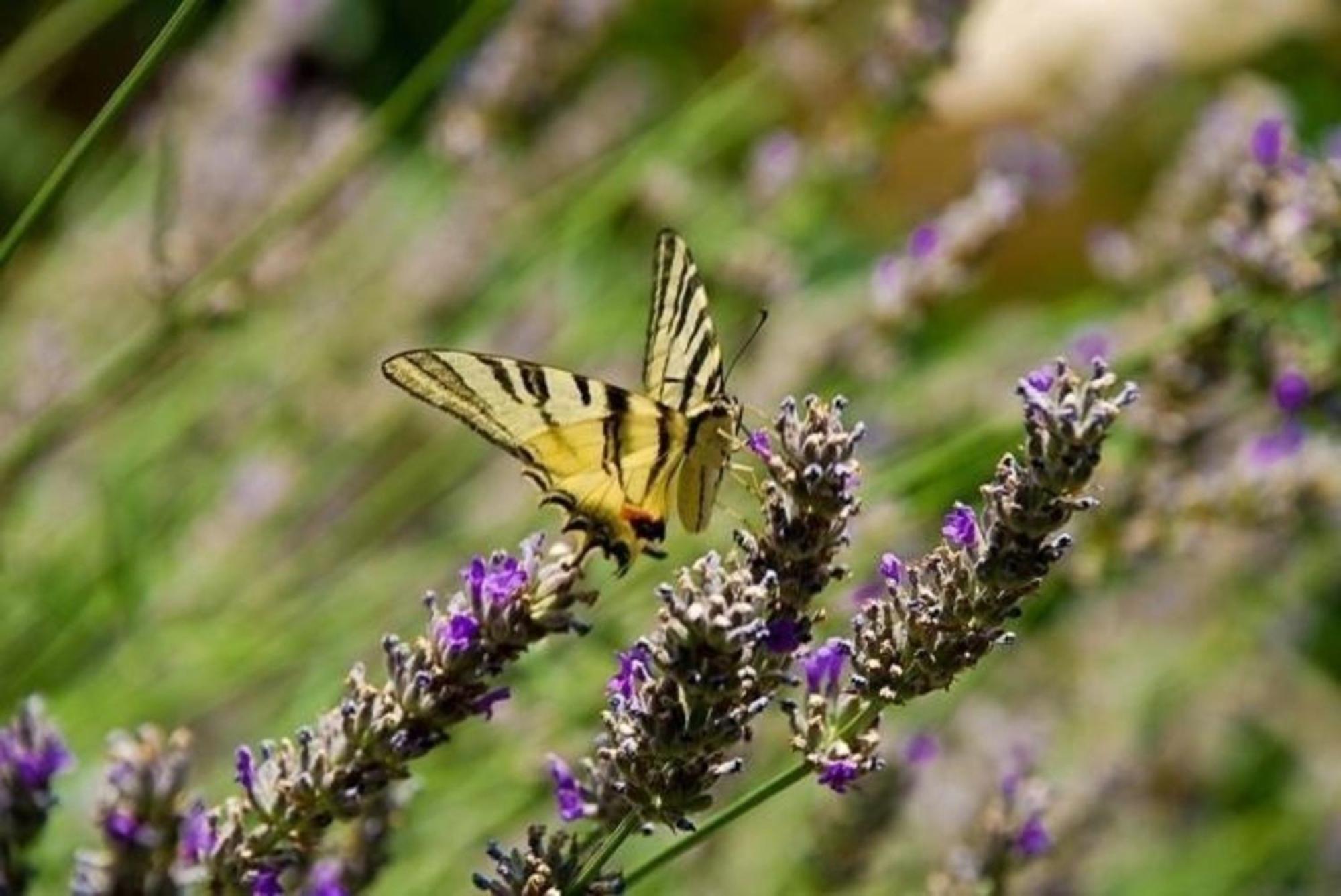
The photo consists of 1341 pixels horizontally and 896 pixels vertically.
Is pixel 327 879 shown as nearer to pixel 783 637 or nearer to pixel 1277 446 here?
pixel 783 637

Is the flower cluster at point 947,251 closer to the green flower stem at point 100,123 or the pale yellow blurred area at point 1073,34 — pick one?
the green flower stem at point 100,123

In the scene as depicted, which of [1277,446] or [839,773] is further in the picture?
[1277,446]

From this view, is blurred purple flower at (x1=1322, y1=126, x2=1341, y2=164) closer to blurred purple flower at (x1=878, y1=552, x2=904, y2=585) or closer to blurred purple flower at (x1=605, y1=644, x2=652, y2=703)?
blurred purple flower at (x1=878, y1=552, x2=904, y2=585)

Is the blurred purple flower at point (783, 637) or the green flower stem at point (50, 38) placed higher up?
the green flower stem at point (50, 38)

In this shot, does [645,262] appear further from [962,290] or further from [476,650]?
[476,650]

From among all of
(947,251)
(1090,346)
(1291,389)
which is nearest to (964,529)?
(1291,389)

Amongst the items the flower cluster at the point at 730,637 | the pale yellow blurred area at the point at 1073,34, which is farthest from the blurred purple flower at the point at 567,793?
the pale yellow blurred area at the point at 1073,34
